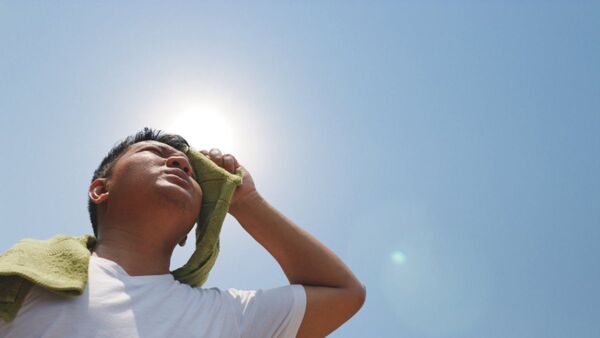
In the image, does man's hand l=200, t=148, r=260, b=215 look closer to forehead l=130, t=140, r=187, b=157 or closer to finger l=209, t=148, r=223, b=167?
finger l=209, t=148, r=223, b=167

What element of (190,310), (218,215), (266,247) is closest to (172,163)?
(218,215)

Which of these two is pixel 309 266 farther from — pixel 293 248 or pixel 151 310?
pixel 151 310

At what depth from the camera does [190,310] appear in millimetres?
2168

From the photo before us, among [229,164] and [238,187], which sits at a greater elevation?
[229,164]

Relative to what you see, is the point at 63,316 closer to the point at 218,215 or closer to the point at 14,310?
the point at 14,310

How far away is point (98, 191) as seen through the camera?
269 cm

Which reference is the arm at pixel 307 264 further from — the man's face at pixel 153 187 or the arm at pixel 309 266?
the man's face at pixel 153 187

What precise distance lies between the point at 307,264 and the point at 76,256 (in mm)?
1105

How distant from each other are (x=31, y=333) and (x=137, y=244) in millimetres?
665

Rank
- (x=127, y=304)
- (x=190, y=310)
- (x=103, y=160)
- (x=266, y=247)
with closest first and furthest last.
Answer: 1. (x=127, y=304)
2. (x=190, y=310)
3. (x=266, y=247)
4. (x=103, y=160)

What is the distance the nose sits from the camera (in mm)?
2725

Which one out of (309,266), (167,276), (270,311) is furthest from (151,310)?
(309,266)

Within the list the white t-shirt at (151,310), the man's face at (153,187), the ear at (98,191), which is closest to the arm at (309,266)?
the white t-shirt at (151,310)

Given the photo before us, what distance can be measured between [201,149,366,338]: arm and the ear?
2.21 ft
